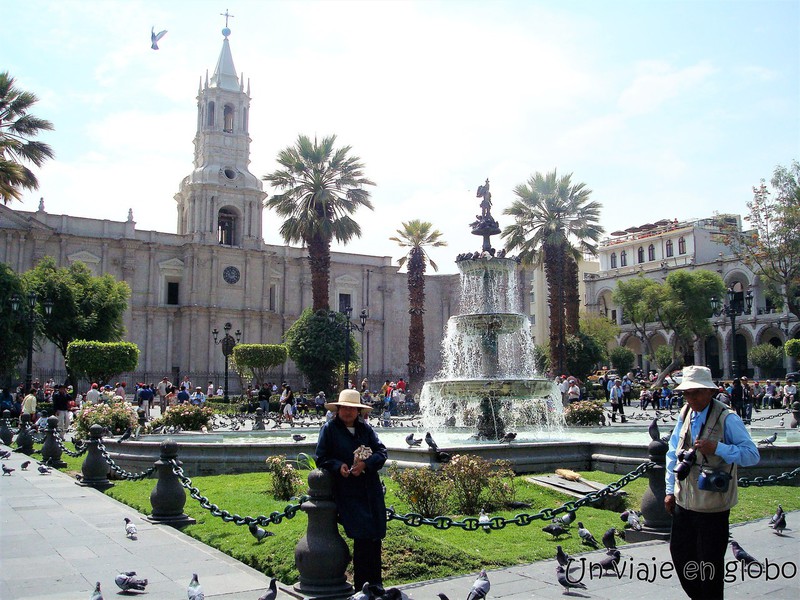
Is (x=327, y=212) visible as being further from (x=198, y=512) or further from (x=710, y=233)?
(x=710, y=233)

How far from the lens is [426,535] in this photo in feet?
21.8

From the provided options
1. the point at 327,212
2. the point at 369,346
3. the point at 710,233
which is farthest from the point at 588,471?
the point at 710,233

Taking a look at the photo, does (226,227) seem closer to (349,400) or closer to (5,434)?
(5,434)

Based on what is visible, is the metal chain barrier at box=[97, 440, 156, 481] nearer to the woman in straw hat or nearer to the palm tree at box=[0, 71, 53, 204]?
the woman in straw hat

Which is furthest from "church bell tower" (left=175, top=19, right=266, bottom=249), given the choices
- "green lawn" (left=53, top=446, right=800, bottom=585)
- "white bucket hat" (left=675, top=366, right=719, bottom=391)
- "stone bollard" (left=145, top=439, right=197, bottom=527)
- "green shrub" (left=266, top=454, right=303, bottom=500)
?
"white bucket hat" (left=675, top=366, right=719, bottom=391)

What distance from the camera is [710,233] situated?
56.7m

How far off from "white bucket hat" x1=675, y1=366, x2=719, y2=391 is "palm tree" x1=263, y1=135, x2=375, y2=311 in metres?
29.0

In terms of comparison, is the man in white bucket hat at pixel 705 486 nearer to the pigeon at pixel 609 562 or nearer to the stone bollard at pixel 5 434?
the pigeon at pixel 609 562

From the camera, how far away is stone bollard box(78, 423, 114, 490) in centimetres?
1123

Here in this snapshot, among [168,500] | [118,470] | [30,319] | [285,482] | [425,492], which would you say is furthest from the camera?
[30,319]

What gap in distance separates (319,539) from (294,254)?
47365mm

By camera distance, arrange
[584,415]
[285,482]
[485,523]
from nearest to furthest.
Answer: [485,523] < [285,482] < [584,415]

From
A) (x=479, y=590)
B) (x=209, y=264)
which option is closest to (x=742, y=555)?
(x=479, y=590)

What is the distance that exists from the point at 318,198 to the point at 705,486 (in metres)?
29.6
